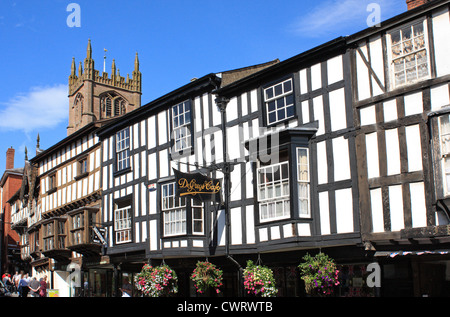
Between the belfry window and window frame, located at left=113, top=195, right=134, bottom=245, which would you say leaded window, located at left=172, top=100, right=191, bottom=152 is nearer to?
window frame, located at left=113, top=195, right=134, bottom=245

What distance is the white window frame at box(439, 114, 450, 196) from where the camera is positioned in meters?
11.1

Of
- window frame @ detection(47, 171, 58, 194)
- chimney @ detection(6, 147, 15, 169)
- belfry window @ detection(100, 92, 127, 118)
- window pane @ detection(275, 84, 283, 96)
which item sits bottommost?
window frame @ detection(47, 171, 58, 194)

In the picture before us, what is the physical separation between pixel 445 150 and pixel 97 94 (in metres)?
61.3

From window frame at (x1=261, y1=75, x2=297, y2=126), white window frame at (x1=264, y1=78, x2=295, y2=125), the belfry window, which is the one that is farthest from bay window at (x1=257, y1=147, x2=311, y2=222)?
the belfry window

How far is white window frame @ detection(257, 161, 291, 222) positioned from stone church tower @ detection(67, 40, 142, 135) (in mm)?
53427

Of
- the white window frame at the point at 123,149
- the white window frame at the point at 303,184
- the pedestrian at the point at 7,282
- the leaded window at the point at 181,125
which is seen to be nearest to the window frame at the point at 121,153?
the white window frame at the point at 123,149

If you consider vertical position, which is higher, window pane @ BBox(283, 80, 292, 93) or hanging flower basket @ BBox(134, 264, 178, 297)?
window pane @ BBox(283, 80, 292, 93)

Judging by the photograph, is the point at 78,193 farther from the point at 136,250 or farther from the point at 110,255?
the point at 136,250

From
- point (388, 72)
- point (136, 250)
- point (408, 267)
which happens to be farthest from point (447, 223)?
point (136, 250)

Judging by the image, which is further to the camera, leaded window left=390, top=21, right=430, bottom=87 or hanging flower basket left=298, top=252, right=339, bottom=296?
hanging flower basket left=298, top=252, right=339, bottom=296

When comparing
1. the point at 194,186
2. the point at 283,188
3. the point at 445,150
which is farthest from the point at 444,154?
the point at 194,186

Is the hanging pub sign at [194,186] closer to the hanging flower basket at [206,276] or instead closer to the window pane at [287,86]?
the hanging flower basket at [206,276]

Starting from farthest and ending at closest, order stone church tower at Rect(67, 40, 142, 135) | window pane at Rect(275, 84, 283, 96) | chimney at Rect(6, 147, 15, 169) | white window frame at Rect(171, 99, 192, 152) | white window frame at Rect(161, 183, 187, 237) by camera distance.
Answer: stone church tower at Rect(67, 40, 142, 135)
chimney at Rect(6, 147, 15, 169)
white window frame at Rect(171, 99, 192, 152)
white window frame at Rect(161, 183, 187, 237)
window pane at Rect(275, 84, 283, 96)

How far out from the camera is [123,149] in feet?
71.6
